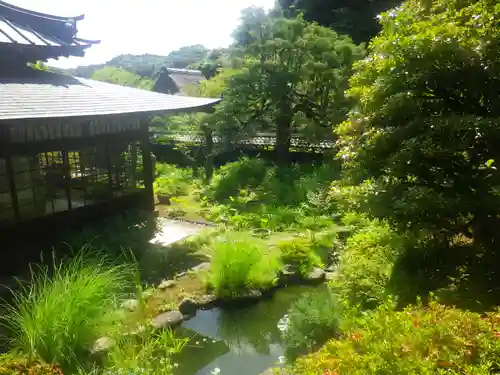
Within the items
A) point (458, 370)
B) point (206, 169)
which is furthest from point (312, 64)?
point (458, 370)

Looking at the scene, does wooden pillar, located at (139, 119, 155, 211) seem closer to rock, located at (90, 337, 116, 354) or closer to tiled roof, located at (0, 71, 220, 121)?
tiled roof, located at (0, 71, 220, 121)

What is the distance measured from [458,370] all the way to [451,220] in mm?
2600

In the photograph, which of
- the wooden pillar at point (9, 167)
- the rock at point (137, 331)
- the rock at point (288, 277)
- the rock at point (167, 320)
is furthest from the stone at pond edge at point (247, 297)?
the wooden pillar at point (9, 167)

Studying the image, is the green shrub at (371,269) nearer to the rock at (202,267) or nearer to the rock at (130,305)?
the rock at (202,267)

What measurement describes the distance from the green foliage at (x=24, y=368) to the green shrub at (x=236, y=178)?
9.47m

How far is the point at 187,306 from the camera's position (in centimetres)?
661

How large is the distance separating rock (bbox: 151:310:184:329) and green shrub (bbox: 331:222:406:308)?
7.56 feet

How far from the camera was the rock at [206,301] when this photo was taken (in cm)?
674

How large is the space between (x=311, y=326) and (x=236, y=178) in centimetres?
952

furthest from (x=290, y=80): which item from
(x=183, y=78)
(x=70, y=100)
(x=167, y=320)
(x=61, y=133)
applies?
(x=183, y=78)

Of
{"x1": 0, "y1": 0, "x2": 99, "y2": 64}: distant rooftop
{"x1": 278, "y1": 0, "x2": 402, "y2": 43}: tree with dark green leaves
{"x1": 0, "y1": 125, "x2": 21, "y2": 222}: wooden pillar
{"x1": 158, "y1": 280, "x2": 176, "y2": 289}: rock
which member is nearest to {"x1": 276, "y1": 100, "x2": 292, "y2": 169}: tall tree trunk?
{"x1": 278, "y1": 0, "x2": 402, "y2": 43}: tree with dark green leaves

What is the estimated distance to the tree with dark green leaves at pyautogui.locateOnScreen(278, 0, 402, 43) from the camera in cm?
1798

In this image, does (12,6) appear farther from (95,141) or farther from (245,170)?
(245,170)

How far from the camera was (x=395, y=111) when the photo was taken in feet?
16.8
